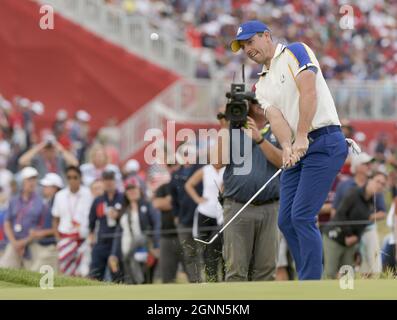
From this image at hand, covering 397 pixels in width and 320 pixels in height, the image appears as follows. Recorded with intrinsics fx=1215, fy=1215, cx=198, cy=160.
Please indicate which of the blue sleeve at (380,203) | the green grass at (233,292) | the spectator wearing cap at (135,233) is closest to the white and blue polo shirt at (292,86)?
the green grass at (233,292)

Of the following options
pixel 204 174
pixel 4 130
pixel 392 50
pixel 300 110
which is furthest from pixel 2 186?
pixel 392 50

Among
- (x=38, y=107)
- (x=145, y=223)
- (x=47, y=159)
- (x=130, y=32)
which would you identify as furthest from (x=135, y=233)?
(x=130, y=32)

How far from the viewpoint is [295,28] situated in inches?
1458

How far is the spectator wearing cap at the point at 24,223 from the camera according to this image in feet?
53.1

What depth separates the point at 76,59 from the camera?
31672 millimetres

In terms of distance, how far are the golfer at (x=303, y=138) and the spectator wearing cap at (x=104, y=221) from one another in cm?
681

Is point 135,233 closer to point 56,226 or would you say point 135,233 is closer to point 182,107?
point 56,226

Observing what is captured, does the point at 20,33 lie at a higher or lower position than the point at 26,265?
higher

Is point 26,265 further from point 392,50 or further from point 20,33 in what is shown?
point 392,50

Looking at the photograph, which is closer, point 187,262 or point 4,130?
point 187,262

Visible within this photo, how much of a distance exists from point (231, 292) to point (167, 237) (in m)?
8.12

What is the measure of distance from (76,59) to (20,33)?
1.58 m

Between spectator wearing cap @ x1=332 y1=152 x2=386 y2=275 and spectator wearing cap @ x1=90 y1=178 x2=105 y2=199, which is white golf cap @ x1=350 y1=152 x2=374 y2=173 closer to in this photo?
spectator wearing cap @ x1=332 y1=152 x2=386 y2=275

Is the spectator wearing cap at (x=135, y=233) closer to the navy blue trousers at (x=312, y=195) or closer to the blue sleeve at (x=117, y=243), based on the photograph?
the blue sleeve at (x=117, y=243)
